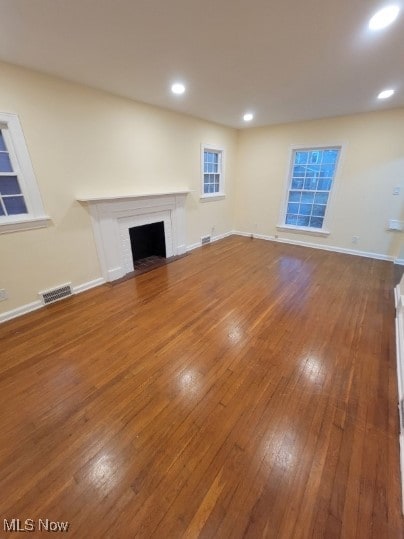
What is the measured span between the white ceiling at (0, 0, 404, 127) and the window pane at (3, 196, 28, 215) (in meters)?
1.29

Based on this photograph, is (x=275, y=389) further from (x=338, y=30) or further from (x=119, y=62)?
(x=119, y=62)

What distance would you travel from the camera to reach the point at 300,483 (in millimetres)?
1196

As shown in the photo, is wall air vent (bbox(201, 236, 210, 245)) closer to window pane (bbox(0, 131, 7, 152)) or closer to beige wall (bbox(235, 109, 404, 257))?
beige wall (bbox(235, 109, 404, 257))

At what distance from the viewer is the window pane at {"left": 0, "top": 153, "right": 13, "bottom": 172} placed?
2.33 metres

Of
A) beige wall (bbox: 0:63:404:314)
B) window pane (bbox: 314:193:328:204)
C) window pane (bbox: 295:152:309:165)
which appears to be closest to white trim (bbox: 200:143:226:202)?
beige wall (bbox: 0:63:404:314)

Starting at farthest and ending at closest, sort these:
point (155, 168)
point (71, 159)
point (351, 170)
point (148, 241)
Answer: point (148, 241) → point (351, 170) → point (155, 168) → point (71, 159)

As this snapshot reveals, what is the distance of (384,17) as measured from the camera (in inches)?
61.2

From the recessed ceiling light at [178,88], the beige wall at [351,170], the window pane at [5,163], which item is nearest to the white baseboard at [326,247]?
the beige wall at [351,170]

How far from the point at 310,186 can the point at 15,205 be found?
519 cm

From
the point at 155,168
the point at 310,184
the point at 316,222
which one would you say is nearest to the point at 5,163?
the point at 155,168

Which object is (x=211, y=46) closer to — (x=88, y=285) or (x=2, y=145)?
(x=2, y=145)

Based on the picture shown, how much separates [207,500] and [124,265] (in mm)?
3120

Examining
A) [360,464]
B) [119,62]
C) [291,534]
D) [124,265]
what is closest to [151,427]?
[291,534]

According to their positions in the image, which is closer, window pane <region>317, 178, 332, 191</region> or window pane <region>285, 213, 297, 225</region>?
window pane <region>317, 178, 332, 191</region>
